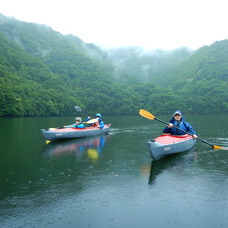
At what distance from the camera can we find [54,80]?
90.4 m

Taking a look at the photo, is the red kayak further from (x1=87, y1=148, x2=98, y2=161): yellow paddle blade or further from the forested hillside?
the forested hillside

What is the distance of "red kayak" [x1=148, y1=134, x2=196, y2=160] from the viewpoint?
1018 cm

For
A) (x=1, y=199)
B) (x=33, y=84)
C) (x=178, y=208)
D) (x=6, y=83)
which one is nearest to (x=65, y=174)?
Result: (x=1, y=199)

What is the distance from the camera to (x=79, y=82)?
104 m

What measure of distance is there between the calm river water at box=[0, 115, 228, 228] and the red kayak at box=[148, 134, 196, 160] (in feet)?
1.31

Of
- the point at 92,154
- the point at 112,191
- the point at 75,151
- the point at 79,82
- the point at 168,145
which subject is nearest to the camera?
the point at 112,191

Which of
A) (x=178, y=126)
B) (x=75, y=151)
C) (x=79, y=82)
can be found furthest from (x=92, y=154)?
(x=79, y=82)

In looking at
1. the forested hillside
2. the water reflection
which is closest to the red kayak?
the water reflection

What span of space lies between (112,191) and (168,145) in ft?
15.4

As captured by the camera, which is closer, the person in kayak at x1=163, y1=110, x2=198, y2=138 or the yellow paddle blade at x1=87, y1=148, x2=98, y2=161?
the yellow paddle blade at x1=87, y1=148, x2=98, y2=161

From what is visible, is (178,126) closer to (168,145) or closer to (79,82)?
(168,145)

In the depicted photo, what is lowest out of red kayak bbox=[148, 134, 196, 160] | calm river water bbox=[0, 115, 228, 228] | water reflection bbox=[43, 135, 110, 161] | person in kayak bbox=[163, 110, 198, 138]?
water reflection bbox=[43, 135, 110, 161]

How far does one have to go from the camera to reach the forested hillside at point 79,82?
6644 cm

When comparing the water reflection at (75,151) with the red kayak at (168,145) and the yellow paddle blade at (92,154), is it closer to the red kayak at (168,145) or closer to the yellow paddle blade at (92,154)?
the yellow paddle blade at (92,154)
